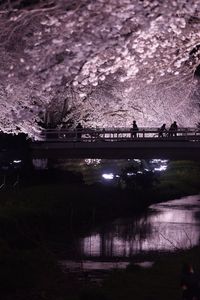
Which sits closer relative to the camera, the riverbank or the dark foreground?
the riverbank

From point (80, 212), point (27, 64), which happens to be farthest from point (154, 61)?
point (80, 212)

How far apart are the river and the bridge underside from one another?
136 inches

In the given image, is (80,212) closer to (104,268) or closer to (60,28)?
(104,268)

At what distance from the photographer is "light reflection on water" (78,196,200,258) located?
27297 millimetres

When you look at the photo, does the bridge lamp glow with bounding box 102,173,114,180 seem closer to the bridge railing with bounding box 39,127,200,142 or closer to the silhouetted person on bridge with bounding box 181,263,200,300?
the bridge railing with bounding box 39,127,200,142

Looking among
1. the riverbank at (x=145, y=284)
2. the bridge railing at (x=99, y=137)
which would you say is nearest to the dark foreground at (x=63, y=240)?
the riverbank at (x=145, y=284)

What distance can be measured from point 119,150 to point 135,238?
6209 millimetres

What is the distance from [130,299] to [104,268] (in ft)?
25.5

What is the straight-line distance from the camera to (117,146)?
35.4 metres

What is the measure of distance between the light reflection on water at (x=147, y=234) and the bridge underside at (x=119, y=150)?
3457mm

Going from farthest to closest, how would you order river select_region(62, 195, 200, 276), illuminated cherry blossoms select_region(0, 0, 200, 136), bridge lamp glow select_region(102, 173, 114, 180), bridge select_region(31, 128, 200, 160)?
bridge lamp glow select_region(102, 173, 114, 180) < bridge select_region(31, 128, 200, 160) < river select_region(62, 195, 200, 276) < illuminated cherry blossoms select_region(0, 0, 200, 136)

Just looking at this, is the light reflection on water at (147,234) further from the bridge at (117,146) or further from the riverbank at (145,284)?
the riverbank at (145,284)

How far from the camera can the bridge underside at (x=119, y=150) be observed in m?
34.9

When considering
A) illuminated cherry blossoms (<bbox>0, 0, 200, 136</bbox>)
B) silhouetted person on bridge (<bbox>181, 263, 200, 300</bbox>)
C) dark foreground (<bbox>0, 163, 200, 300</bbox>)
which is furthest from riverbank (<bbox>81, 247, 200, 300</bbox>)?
illuminated cherry blossoms (<bbox>0, 0, 200, 136</bbox>)
